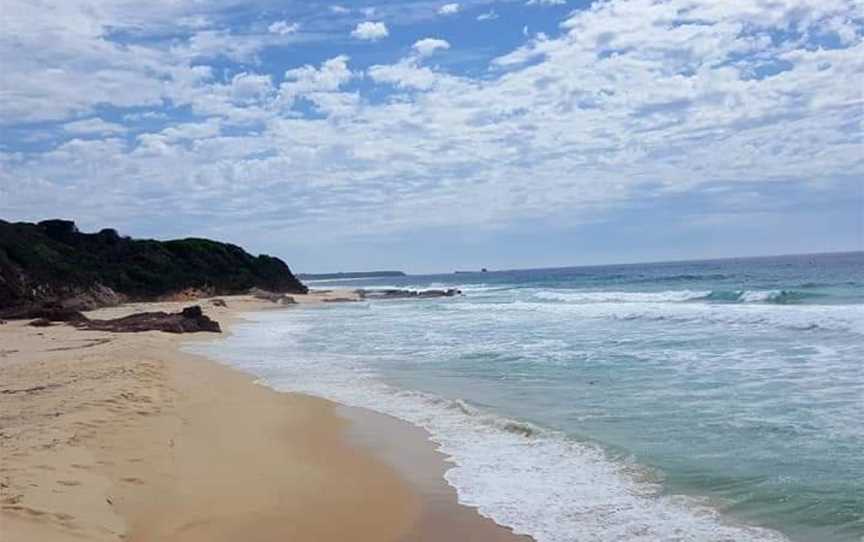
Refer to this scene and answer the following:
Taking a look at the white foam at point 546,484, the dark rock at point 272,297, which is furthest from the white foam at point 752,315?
the dark rock at point 272,297

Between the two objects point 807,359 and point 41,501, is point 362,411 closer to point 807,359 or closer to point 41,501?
point 41,501

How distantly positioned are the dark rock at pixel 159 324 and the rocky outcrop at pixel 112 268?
5980 millimetres

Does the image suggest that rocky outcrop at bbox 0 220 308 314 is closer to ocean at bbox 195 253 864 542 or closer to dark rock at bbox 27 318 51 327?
dark rock at bbox 27 318 51 327

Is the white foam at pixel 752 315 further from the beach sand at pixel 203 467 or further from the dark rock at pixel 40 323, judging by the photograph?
the dark rock at pixel 40 323

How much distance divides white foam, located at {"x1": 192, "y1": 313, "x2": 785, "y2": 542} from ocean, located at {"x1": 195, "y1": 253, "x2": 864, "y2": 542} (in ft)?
0.07

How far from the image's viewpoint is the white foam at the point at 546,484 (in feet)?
19.4

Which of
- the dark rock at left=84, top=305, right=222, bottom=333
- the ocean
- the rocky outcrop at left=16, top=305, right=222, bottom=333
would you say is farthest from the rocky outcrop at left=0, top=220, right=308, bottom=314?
the ocean

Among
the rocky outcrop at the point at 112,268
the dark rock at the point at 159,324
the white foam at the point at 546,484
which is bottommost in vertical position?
the white foam at the point at 546,484

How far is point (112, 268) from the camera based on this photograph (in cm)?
5144

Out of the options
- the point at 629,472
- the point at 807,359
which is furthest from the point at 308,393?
the point at 807,359

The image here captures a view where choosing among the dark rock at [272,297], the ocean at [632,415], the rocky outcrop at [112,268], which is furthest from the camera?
the dark rock at [272,297]

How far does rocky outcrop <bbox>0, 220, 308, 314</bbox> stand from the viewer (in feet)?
116

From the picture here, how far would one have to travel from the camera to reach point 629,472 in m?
7.44

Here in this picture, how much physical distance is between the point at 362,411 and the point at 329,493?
13.5 feet
